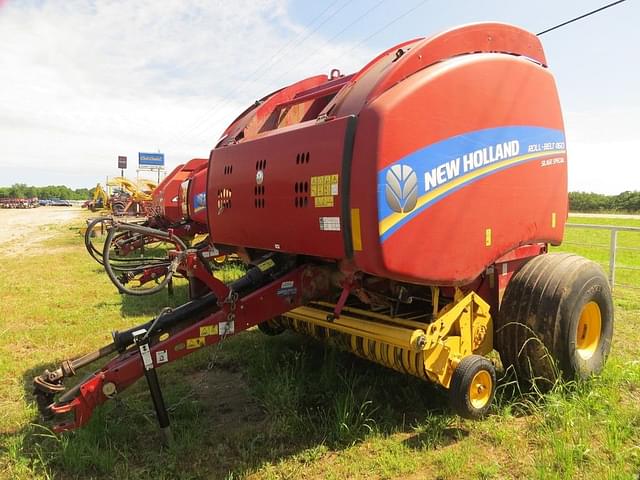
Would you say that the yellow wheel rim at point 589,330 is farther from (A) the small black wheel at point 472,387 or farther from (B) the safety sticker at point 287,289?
(B) the safety sticker at point 287,289

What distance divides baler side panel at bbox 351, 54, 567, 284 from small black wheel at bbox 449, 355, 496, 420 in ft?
1.74

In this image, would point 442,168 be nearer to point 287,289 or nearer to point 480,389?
point 287,289

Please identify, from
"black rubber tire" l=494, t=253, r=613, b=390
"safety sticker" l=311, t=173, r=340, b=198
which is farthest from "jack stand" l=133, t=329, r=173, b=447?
"black rubber tire" l=494, t=253, r=613, b=390

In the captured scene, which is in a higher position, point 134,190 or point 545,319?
point 134,190

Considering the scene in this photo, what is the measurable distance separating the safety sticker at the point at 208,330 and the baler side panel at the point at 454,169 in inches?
40.5

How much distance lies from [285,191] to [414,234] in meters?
0.93

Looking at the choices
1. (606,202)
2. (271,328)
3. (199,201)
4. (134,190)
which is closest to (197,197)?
(199,201)

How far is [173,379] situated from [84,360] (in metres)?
1.20

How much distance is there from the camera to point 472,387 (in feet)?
10.3

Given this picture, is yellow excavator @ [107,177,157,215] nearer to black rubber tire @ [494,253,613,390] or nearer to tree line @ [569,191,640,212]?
black rubber tire @ [494,253,613,390]

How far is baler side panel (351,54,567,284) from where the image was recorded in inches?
107

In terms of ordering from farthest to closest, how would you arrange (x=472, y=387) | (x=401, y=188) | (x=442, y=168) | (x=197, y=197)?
1. (x=197, y=197)
2. (x=472, y=387)
3. (x=442, y=168)
4. (x=401, y=188)

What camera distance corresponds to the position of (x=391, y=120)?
8.87ft

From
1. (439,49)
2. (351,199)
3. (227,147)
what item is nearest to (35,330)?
(227,147)
